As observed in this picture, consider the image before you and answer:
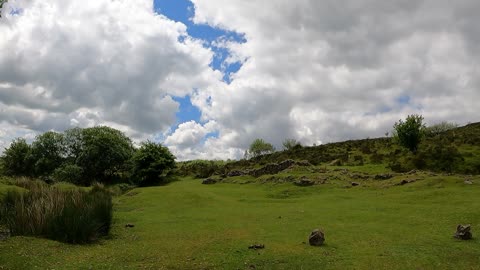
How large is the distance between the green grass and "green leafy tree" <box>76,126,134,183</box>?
31.6 metres

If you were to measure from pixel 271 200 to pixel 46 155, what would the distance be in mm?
44663

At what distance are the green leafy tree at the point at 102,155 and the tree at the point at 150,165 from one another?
801 cm

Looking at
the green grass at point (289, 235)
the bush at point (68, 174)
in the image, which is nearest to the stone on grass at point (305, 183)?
the green grass at point (289, 235)

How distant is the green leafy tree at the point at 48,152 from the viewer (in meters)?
58.1

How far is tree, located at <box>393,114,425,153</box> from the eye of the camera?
44.4m

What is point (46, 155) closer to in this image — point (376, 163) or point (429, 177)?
point (376, 163)

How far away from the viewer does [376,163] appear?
147 ft

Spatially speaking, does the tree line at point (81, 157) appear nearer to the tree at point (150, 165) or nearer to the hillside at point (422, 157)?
the tree at point (150, 165)

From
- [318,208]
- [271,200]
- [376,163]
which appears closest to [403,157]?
[376,163]

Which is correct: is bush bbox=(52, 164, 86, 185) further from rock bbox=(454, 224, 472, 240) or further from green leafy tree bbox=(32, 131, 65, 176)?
rock bbox=(454, 224, 472, 240)

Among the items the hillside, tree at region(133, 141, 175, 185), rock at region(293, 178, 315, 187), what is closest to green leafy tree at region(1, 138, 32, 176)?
tree at region(133, 141, 175, 185)

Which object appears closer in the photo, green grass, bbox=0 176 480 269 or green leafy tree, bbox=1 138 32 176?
green grass, bbox=0 176 480 269

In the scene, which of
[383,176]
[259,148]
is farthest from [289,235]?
[259,148]

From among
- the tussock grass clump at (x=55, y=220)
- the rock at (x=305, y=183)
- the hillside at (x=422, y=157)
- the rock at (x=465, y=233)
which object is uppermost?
the hillside at (x=422, y=157)
